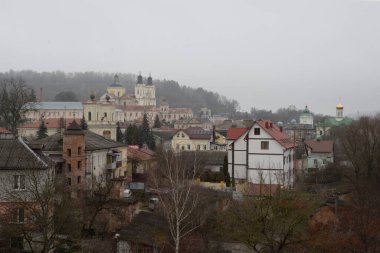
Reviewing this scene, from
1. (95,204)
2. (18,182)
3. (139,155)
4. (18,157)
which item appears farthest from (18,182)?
(139,155)

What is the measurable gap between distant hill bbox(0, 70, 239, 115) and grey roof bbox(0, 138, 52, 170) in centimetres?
13555

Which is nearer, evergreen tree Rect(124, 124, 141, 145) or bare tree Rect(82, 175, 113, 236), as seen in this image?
bare tree Rect(82, 175, 113, 236)

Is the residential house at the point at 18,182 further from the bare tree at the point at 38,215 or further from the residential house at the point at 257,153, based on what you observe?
the residential house at the point at 257,153

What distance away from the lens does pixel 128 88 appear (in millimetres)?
175000

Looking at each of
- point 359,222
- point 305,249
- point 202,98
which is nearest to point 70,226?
point 305,249

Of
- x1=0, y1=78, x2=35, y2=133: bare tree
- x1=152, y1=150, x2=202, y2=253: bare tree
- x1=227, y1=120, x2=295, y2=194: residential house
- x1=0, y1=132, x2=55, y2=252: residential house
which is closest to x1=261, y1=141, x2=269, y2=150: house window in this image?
x1=227, y1=120, x2=295, y2=194: residential house

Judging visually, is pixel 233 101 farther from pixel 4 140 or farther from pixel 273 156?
pixel 4 140

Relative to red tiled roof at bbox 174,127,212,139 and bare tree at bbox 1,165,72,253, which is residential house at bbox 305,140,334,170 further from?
bare tree at bbox 1,165,72,253

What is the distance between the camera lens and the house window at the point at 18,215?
53.1 ft

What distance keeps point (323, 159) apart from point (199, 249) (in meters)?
32.6

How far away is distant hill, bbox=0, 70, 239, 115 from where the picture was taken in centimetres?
16188

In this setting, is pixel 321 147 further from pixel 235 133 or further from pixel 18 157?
pixel 18 157

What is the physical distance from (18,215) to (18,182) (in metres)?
2.94

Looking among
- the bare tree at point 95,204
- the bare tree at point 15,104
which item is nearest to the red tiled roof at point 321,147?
the bare tree at point 15,104
